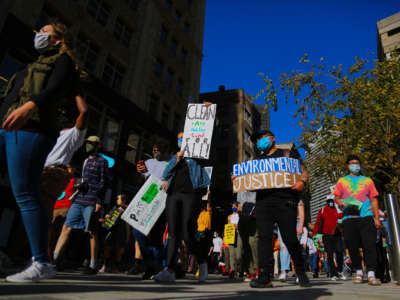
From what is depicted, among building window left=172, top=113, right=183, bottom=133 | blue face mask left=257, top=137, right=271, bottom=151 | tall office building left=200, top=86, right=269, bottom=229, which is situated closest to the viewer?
blue face mask left=257, top=137, right=271, bottom=151

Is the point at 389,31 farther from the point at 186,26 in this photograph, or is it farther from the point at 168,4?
Result: the point at 168,4

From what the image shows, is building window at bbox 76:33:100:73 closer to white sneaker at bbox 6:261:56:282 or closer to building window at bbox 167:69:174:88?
building window at bbox 167:69:174:88

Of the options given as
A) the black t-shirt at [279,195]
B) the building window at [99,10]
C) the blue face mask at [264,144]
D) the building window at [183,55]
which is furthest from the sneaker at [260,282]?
the building window at [183,55]

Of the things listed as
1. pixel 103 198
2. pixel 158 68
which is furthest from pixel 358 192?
pixel 158 68

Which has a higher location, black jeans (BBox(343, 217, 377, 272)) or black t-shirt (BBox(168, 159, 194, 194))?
black t-shirt (BBox(168, 159, 194, 194))

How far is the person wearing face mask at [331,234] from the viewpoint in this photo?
8.54m

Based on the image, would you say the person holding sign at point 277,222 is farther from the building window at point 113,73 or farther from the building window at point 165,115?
the building window at point 165,115

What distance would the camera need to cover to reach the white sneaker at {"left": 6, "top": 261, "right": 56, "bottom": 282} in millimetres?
2225

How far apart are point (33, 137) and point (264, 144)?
299 cm

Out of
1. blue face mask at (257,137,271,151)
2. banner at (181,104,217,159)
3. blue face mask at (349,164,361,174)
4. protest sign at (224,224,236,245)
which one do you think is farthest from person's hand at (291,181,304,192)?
protest sign at (224,224,236,245)

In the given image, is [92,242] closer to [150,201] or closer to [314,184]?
[150,201]

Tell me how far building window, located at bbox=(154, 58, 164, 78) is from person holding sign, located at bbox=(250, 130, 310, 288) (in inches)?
695

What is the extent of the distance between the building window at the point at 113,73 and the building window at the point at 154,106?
263cm

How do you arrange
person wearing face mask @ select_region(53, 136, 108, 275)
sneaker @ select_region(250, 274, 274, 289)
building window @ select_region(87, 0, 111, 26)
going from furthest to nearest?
building window @ select_region(87, 0, 111, 26) < person wearing face mask @ select_region(53, 136, 108, 275) < sneaker @ select_region(250, 274, 274, 289)
